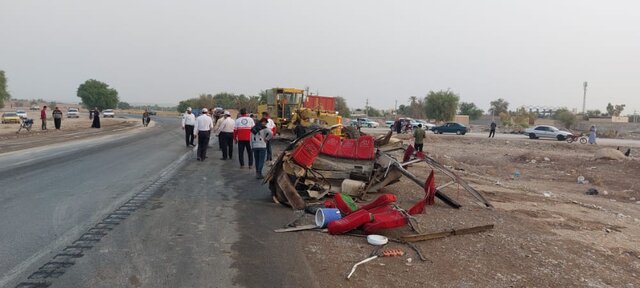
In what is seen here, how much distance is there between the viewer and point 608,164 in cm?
2103

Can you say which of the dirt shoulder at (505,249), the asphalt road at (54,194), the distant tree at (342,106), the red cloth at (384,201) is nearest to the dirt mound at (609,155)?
the dirt shoulder at (505,249)

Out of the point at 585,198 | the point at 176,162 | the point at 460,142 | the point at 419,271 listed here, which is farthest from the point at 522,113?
the point at 419,271

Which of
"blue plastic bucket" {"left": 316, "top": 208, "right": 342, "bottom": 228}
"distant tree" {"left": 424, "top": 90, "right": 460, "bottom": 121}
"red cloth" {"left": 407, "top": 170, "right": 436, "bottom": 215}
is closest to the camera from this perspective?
"blue plastic bucket" {"left": 316, "top": 208, "right": 342, "bottom": 228}

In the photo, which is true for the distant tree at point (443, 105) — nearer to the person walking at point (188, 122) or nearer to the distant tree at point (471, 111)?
the distant tree at point (471, 111)

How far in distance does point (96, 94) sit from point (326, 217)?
118741mm

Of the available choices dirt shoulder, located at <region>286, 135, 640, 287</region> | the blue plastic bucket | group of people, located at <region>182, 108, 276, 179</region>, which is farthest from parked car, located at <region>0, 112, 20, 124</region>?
the blue plastic bucket

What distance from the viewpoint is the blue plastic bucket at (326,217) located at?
22.2ft

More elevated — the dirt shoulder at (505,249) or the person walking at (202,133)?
the person walking at (202,133)

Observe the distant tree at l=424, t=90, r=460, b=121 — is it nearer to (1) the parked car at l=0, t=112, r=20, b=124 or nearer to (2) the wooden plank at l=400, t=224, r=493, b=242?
(1) the parked car at l=0, t=112, r=20, b=124

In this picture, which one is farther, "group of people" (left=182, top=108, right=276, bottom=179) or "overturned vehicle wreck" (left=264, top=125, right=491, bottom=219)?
"group of people" (left=182, top=108, right=276, bottom=179)

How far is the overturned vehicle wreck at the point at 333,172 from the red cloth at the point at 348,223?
168 centimetres

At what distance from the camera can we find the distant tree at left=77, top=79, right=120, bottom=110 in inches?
4429

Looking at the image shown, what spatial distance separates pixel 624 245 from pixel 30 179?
35.7 feet

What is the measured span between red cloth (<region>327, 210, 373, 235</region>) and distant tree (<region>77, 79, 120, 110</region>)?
118202mm
